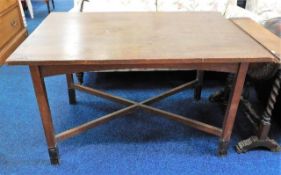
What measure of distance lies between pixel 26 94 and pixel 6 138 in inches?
21.8

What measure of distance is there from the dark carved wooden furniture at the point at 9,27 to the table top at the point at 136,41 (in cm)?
116

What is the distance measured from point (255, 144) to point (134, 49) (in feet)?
3.15

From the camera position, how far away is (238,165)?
1489 millimetres

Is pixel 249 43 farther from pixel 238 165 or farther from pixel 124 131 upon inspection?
pixel 124 131

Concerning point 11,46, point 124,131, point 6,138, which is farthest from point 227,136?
point 11,46

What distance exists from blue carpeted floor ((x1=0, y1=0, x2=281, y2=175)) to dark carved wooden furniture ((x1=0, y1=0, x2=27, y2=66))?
1.77ft

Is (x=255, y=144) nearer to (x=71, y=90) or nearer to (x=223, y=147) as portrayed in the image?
(x=223, y=147)

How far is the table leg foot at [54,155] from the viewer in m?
1.43

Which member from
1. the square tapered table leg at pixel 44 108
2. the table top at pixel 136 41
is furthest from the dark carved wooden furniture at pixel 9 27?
the square tapered table leg at pixel 44 108

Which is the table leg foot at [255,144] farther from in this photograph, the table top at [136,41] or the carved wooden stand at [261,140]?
the table top at [136,41]

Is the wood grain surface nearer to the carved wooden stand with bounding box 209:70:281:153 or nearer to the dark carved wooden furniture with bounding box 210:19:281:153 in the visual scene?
the dark carved wooden furniture with bounding box 210:19:281:153

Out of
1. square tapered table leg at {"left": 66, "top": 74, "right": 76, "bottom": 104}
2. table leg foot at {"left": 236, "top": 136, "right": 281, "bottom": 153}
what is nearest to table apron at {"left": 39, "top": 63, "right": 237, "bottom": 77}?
table leg foot at {"left": 236, "top": 136, "right": 281, "bottom": 153}

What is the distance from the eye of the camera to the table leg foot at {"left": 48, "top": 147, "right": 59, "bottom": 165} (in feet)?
4.71

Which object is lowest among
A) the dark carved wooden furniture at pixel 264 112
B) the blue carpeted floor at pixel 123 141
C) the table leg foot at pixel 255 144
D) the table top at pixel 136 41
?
the blue carpeted floor at pixel 123 141
